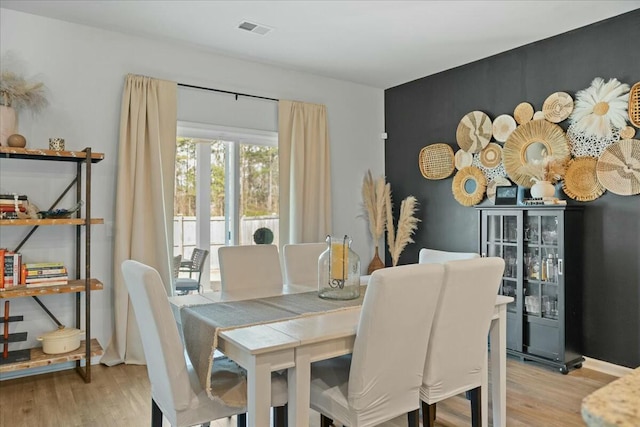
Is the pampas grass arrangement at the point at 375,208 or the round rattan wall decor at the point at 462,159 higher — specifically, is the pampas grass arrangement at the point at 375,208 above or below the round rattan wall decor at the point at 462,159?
below

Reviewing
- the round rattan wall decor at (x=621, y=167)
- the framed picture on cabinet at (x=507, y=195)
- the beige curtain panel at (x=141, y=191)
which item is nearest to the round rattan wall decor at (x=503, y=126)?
the framed picture on cabinet at (x=507, y=195)

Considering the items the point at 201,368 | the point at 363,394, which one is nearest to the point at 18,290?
the point at 201,368

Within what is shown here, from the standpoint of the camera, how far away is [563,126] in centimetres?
373

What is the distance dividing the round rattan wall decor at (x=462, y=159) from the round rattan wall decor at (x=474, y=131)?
5cm

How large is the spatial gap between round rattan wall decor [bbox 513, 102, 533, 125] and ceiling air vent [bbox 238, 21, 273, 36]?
2.30m

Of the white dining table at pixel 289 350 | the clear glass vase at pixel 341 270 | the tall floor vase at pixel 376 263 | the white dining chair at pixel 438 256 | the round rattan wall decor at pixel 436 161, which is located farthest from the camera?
the tall floor vase at pixel 376 263

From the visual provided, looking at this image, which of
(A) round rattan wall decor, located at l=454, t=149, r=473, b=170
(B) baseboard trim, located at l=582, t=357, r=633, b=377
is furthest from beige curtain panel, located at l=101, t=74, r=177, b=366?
(B) baseboard trim, located at l=582, t=357, r=633, b=377

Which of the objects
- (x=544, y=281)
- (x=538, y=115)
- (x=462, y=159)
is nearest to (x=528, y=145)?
(x=538, y=115)

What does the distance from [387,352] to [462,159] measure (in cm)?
315

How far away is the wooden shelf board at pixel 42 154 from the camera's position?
3045 millimetres

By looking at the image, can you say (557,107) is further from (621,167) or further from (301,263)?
(301,263)

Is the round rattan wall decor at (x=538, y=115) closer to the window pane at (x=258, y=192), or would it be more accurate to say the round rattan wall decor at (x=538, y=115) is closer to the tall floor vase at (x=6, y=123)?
the window pane at (x=258, y=192)

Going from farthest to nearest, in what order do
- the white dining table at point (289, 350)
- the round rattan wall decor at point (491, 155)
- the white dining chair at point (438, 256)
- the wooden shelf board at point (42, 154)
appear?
the round rattan wall decor at point (491, 155), the wooden shelf board at point (42, 154), the white dining chair at point (438, 256), the white dining table at point (289, 350)

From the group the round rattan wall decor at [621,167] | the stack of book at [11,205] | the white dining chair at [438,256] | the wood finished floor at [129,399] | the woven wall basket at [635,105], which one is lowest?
the wood finished floor at [129,399]
